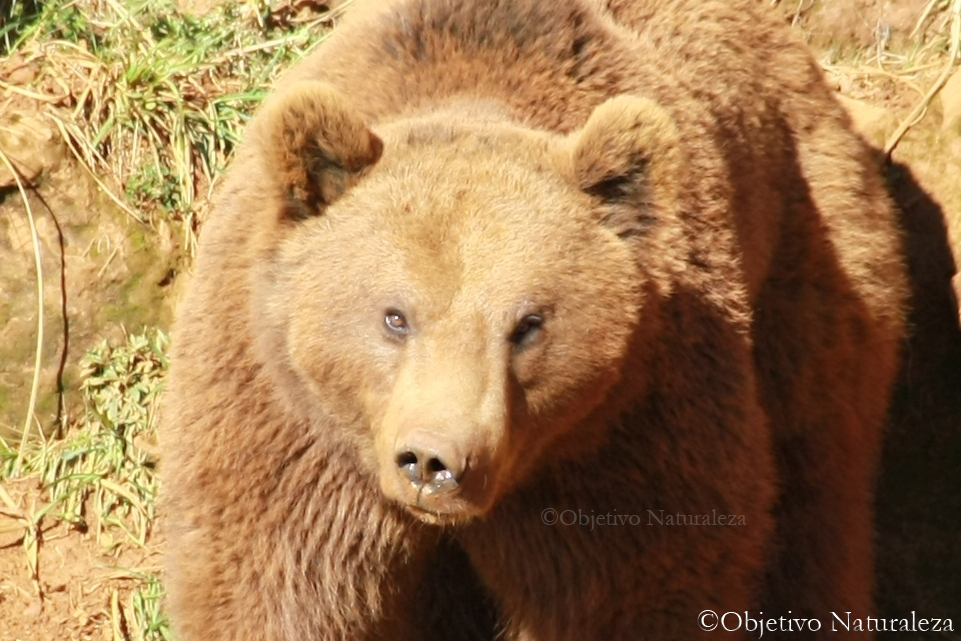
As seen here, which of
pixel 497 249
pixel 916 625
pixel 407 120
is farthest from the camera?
pixel 916 625

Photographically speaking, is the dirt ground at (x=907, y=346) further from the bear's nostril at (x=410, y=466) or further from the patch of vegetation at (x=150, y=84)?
the bear's nostril at (x=410, y=466)

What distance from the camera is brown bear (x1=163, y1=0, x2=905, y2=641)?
14.1 feet

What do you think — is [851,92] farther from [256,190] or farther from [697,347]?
[256,190]

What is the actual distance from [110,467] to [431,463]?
3.50 m

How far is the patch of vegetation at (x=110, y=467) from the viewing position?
6672mm

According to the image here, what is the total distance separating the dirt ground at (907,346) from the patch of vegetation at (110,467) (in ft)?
0.21

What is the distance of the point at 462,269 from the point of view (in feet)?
14.0

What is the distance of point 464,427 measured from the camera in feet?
12.7

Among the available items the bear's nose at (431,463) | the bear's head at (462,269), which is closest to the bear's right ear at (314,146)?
the bear's head at (462,269)

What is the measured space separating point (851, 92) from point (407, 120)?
13.0ft

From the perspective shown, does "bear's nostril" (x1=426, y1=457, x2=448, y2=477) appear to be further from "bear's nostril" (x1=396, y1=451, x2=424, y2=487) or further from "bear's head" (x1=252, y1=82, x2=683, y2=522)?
"bear's head" (x1=252, y1=82, x2=683, y2=522)

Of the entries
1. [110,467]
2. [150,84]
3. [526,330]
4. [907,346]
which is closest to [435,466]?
[526,330]

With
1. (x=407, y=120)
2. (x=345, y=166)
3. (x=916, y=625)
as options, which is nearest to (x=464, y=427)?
(x=345, y=166)

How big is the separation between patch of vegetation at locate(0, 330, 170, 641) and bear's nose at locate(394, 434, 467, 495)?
3178mm
